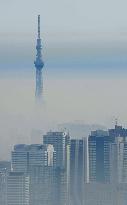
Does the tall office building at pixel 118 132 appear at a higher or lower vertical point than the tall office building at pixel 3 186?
higher

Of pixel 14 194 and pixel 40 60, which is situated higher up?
pixel 40 60

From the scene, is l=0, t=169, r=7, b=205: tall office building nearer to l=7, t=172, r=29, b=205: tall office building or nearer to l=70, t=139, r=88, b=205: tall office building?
l=7, t=172, r=29, b=205: tall office building

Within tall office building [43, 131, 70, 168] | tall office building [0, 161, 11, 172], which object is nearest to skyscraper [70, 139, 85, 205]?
tall office building [43, 131, 70, 168]

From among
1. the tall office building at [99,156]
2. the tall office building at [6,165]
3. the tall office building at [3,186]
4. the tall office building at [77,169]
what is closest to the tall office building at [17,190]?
the tall office building at [3,186]

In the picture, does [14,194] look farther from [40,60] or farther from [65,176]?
[40,60]

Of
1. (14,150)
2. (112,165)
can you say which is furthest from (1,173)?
(112,165)

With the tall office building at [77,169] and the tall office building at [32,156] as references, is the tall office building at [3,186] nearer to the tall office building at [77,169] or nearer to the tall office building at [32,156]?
the tall office building at [32,156]
